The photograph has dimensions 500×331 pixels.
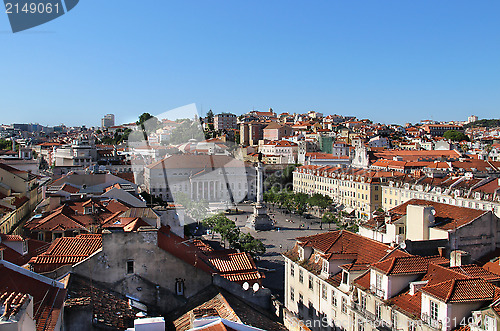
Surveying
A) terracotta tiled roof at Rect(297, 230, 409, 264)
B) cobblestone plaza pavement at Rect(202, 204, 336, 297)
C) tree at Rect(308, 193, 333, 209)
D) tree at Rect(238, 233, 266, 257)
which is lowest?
cobblestone plaza pavement at Rect(202, 204, 336, 297)

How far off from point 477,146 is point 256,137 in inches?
2417

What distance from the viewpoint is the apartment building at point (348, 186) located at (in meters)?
55.9

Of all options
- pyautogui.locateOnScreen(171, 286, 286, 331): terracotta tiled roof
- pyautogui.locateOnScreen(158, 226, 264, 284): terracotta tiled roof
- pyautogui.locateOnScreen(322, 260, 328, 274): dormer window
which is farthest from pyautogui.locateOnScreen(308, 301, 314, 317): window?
pyautogui.locateOnScreen(171, 286, 286, 331): terracotta tiled roof

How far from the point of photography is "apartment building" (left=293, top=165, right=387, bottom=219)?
5594 cm

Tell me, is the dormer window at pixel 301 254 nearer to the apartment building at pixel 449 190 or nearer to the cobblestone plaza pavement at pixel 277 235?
the cobblestone plaza pavement at pixel 277 235

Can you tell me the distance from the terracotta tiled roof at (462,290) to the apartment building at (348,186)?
144ft

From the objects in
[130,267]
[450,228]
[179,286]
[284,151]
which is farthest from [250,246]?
[284,151]

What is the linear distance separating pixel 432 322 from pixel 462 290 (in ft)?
3.83

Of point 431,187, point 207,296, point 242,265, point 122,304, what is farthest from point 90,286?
point 431,187

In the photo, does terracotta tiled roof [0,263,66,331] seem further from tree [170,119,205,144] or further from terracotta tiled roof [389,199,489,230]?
tree [170,119,205,144]

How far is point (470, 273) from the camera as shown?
14062 millimetres

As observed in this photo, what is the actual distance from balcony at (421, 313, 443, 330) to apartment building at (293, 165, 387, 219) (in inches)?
1738

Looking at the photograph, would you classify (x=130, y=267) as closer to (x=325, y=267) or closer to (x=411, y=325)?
(x=411, y=325)

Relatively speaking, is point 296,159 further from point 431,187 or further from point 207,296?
point 207,296
